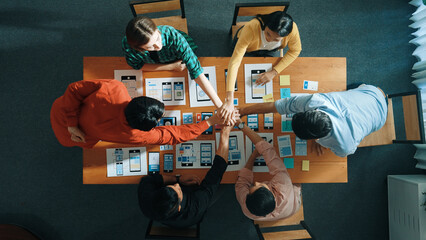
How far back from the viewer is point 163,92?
2.13m

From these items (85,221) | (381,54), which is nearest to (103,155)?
(85,221)

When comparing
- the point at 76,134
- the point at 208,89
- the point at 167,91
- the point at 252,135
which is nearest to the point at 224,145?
the point at 252,135

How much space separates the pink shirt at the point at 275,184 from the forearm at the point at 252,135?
4 cm

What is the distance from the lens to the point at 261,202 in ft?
5.67

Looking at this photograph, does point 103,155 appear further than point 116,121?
Yes

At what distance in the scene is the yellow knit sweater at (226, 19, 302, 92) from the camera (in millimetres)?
1979

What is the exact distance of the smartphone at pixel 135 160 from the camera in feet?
6.91

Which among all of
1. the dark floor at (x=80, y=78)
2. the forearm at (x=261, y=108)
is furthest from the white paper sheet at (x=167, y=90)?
the dark floor at (x=80, y=78)

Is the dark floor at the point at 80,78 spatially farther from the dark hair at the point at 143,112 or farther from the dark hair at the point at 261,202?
the dark hair at the point at 143,112

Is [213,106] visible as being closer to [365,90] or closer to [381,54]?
[365,90]

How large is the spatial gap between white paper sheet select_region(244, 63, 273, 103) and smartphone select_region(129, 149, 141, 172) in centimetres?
119

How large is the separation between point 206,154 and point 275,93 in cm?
91

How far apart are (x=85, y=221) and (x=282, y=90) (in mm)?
2948

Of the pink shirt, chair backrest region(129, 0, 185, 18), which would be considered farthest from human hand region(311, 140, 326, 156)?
chair backrest region(129, 0, 185, 18)
